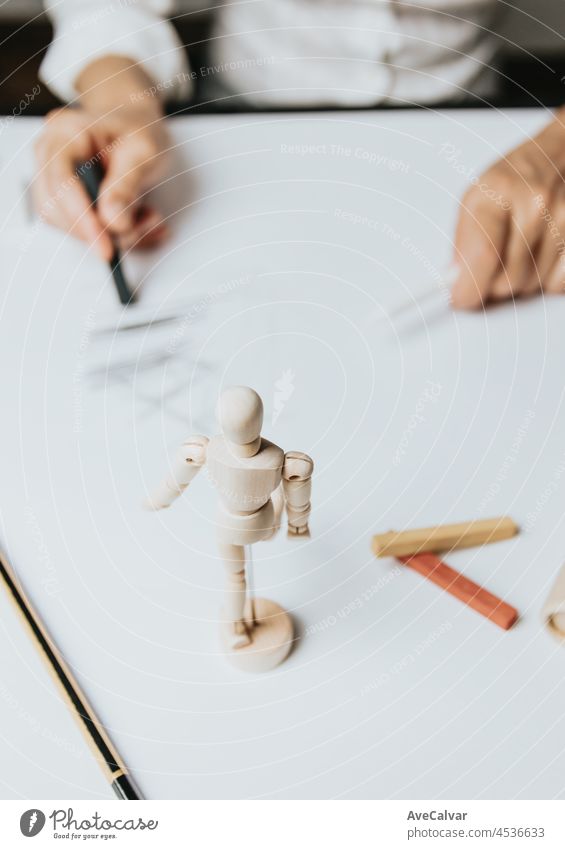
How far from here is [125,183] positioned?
66 centimetres

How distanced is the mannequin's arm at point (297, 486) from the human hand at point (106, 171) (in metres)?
0.31

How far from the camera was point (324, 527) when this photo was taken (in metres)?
0.51

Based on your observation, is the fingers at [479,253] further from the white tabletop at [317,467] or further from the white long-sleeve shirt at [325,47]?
the white long-sleeve shirt at [325,47]

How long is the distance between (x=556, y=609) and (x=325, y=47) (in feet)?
1.94

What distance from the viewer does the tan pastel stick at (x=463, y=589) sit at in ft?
1.53

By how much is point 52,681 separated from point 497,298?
421 millimetres

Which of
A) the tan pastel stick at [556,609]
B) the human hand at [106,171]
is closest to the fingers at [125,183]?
the human hand at [106,171]

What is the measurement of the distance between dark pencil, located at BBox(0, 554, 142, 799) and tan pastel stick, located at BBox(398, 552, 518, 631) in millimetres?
198

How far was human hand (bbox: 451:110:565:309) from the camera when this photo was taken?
625 mm

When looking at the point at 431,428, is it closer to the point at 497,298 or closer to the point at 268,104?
the point at 497,298

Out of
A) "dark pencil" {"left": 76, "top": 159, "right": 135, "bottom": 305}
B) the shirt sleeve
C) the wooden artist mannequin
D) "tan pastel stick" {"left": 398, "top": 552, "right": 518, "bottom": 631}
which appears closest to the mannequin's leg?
the wooden artist mannequin

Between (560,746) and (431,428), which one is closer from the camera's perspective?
(560,746)

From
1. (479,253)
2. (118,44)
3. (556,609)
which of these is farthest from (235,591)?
(118,44)
